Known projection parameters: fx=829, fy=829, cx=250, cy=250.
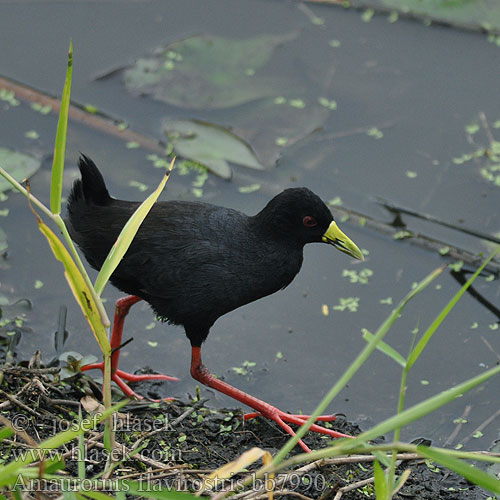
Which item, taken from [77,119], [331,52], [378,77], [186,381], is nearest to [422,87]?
[378,77]

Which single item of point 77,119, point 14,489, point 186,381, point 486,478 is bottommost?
point 186,381

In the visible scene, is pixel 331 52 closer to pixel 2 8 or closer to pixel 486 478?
pixel 2 8

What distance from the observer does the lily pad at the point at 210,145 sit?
510cm

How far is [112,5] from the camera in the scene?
21.0 ft

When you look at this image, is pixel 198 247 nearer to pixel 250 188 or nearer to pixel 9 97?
pixel 250 188

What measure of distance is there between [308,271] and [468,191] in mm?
1207

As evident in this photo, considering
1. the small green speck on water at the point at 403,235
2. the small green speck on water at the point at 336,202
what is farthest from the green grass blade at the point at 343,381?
the small green speck on water at the point at 336,202

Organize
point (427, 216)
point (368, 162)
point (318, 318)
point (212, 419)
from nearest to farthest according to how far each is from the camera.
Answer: point (212, 419) → point (318, 318) → point (427, 216) → point (368, 162)

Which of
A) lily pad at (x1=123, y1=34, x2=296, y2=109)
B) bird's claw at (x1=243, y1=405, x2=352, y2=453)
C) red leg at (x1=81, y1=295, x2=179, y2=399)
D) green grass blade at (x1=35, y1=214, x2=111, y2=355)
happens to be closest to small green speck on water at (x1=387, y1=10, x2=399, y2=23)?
lily pad at (x1=123, y1=34, x2=296, y2=109)

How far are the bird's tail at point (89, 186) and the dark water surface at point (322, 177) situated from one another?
0.92 metres

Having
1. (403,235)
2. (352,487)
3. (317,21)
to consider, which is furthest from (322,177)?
(352,487)

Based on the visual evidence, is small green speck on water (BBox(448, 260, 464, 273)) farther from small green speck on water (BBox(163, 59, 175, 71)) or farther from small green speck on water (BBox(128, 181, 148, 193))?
small green speck on water (BBox(163, 59, 175, 71))

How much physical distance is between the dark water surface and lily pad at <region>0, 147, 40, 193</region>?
6.4 inches

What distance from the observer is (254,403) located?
3.64m
